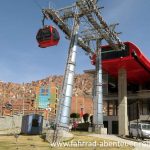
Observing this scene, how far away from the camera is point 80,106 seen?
429 feet

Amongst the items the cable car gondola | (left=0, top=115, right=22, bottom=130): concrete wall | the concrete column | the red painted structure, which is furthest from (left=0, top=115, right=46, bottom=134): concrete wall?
the cable car gondola

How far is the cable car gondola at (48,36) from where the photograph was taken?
29.3 meters

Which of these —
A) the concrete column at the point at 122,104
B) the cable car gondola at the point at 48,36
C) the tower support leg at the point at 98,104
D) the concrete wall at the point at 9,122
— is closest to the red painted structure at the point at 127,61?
the concrete column at the point at 122,104

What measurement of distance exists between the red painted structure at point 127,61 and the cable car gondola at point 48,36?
53.5ft

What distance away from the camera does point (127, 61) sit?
4781 cm

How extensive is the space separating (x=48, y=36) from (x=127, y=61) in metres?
21.4

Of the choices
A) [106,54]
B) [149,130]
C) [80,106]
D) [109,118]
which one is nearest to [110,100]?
[109,118]

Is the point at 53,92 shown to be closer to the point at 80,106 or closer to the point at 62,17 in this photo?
the point at 80,106

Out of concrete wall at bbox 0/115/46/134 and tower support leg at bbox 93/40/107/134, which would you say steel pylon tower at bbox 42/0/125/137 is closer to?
tower support leg at bbox 93/40/107/134

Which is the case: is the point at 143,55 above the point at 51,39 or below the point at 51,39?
above

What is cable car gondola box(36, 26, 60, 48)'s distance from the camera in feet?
96.2

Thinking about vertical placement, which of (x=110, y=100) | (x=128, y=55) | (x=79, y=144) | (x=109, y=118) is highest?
(x=128, y=55)

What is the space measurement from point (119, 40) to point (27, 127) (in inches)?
727

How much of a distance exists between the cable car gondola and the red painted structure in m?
16.3
